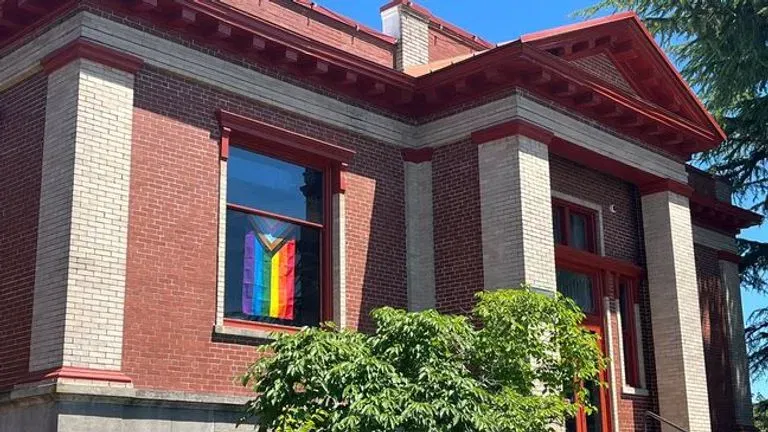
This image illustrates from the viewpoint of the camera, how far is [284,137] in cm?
1539

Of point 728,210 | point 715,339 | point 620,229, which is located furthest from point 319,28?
point 715,339

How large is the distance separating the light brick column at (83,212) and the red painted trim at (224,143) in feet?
5.42

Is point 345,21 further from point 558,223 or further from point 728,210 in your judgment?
point 728,210

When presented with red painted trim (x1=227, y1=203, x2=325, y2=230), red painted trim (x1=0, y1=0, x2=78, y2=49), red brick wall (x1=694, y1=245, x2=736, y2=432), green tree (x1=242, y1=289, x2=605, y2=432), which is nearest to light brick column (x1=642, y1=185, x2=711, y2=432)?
red brick wall (x1=694, y1=245, x2=736, y2=432)

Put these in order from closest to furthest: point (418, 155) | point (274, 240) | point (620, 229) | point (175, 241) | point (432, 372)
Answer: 1. point (432, 372)
2. point (175, 241)
3. point (274, 240)
4. point (418, 155)
5. point (620, 229)

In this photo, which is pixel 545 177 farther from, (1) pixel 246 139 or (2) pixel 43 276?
(2) pixel 43 276

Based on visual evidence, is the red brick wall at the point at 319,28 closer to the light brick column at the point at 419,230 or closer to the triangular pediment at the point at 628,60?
the light brick column at the point at 419,230

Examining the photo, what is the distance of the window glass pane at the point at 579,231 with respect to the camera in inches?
735

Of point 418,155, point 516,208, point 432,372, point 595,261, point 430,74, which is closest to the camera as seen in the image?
point 432,372

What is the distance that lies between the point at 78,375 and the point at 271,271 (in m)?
3.93

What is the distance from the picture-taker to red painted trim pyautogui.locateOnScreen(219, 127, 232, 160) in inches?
570

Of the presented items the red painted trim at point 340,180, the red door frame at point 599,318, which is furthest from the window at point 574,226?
the red painted trim at point 340,180

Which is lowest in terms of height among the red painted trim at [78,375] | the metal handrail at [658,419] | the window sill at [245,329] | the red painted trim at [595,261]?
the metal handrail at [658,419]

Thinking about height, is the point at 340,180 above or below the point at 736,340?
above
